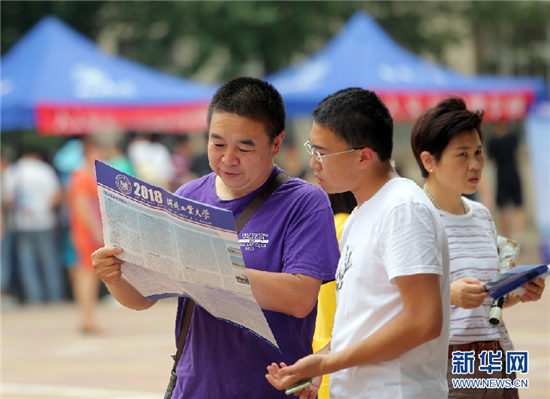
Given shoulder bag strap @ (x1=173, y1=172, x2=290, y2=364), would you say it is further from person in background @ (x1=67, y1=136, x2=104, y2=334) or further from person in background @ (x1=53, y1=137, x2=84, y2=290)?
person in background @ (x1=53, y1=137, x2=84, y2=290)

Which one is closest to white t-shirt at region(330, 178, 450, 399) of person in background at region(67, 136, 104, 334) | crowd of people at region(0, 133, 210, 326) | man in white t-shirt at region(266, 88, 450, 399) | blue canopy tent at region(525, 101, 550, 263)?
man in white t-shirt at region(266, 88, 450, 399)

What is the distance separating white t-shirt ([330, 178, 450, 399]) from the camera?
7.27ft

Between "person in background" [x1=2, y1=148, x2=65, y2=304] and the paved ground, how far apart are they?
1.71 ft

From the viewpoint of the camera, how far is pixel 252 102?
8.78 feet

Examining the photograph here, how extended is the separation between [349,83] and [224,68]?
8.81 m

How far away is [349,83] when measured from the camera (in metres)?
11.4

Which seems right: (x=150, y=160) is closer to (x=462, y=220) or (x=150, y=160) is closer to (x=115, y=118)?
(x=115, y=118)

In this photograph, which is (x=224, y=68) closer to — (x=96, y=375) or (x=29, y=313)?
(x=29, y=313)

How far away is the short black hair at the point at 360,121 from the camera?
7.90 feet

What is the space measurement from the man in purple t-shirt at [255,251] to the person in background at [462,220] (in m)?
0.84

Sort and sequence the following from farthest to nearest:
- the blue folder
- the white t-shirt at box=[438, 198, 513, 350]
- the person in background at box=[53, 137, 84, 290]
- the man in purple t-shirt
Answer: the person in background at box=[53, 137, 84, 290], the white t-shirt at box=[438, 198, 513, 350], the blue folder, the man in purple t-shirt

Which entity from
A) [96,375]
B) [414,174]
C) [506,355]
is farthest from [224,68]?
[506,355]

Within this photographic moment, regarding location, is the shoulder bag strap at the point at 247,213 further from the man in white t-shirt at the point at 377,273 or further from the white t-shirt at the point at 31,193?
the white t-shirt at the point at 31,193

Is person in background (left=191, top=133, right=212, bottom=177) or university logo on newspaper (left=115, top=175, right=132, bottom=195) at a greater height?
person in background (left=191, top=133, right=212, bottom=177)
